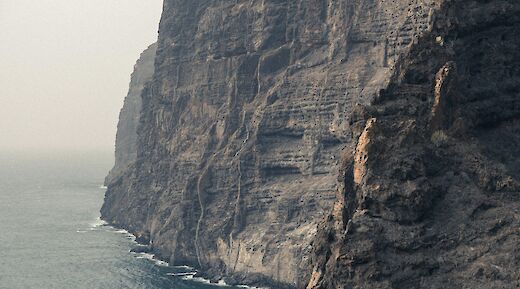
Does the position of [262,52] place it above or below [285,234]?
above

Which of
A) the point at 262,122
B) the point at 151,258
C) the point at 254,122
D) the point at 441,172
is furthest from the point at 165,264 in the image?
the point at 441,172

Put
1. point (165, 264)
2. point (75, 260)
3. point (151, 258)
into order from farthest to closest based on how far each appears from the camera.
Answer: point (75, 260) → point (151, 258) → point (165, 264)

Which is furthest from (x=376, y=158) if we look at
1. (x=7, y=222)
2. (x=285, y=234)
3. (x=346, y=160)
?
(x=7, y=222)

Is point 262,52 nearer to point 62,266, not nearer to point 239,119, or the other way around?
point 239,119

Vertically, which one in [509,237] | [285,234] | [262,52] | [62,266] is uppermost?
[262,52]

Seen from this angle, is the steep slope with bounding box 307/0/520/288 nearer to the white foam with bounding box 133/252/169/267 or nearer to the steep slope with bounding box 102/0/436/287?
the steep slope with bounding box 102/0/436/287

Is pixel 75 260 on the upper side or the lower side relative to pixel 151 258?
lower

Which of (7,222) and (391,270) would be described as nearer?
(391,270)

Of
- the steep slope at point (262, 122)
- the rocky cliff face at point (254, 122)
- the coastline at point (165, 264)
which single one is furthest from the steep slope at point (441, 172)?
the coastline at point (165, 264)

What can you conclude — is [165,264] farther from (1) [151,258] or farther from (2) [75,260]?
(2) [75,260]
